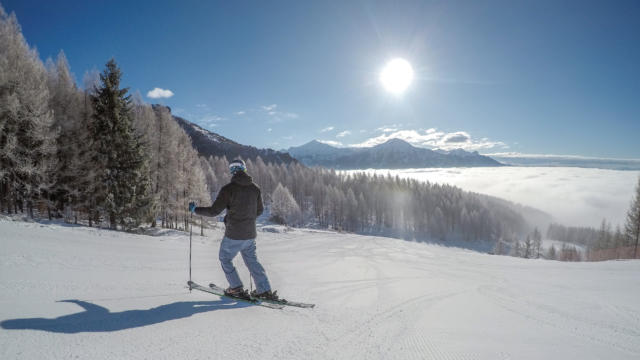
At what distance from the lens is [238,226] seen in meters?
4.61

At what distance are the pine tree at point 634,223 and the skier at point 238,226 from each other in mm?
47247

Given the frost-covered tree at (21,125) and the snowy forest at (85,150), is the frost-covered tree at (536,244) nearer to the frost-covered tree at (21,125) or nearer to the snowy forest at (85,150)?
the snowy forest at (85,150)

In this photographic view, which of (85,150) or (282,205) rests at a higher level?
(85,150)

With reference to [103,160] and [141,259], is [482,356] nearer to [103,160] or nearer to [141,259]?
[141,259]

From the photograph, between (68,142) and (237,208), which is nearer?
(237,208)

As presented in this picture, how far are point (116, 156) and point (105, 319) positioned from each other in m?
21.0

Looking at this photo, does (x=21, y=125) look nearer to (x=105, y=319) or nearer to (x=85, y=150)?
(x=85, y=150)

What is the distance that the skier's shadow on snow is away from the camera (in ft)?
9.38

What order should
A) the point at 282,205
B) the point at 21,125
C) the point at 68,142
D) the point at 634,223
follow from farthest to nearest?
the point at 282,205, the point at 634,223, the point at 68,142, the point at 21,125

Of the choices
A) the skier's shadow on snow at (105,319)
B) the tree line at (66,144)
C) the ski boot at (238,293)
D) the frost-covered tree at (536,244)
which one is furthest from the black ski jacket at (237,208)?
the frost-covered tree at (536,244)

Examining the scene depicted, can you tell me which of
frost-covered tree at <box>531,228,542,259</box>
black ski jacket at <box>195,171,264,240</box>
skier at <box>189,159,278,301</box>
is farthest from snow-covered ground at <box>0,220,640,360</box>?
frost-covered tree at <box>531,228,542,259</box>

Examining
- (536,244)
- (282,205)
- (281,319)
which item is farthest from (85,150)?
(536,244)

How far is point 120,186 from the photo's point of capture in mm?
19922

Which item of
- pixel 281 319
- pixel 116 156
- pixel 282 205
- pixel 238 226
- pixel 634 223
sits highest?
pixel 116 156
